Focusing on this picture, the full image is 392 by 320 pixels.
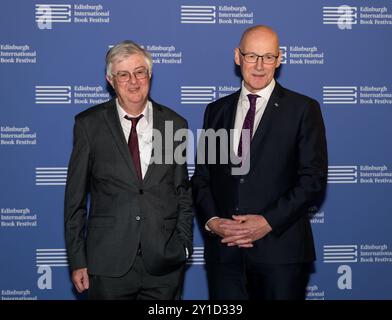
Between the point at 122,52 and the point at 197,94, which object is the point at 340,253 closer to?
the point at 197,94

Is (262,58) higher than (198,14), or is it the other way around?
(198,14)

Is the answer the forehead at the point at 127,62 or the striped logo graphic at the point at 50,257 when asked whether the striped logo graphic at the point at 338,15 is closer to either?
the forehead at the point at 127,62

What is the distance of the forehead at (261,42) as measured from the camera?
334 centimetres

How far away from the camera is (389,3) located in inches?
186

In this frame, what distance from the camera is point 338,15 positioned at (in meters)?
4.70

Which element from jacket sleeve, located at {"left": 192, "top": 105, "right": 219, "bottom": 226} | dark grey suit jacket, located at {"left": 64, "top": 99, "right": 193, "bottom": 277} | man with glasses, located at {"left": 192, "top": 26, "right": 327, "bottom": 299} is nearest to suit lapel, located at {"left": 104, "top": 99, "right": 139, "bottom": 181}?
dark grey suit jacket, located at {"left": 64, "top": 99, "right": 193, "bottom": 277}

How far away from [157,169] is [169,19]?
171 cm

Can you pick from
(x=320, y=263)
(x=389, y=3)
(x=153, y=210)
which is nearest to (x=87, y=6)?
(x=153, y=210)

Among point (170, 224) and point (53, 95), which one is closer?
point (170, 224)

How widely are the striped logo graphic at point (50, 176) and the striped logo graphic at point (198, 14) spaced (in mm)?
1477

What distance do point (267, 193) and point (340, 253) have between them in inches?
68.2

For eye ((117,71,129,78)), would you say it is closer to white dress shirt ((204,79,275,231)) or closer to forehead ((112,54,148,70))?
forehead ((112,54,148,70))

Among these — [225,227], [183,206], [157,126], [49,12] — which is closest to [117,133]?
[157,126]

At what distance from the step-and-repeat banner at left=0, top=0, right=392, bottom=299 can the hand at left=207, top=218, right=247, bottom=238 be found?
1319mm
